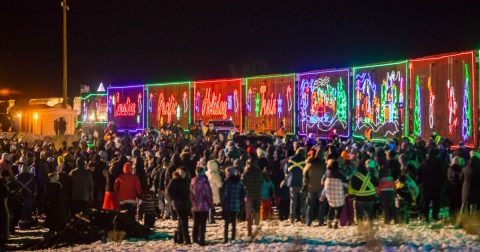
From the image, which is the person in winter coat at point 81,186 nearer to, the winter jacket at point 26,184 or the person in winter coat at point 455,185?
the winter jacket at point 26,184

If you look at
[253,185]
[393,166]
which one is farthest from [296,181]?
[393,166]

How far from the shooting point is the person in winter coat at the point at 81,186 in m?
15.5

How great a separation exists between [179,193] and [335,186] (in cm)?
301

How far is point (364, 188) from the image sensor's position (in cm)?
1358

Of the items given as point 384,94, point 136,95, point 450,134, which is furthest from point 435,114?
point 136,95

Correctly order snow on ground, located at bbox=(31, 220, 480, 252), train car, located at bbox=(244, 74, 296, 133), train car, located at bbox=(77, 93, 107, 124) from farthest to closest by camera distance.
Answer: train car, located at bbox=(77, 93, 107, 124)
train car, located at bbox=(244, 74, 296, 133)
snow on ground, located at bbox=(31, 220, 480, 252)

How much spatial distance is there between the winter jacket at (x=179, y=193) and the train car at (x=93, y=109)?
3228cm

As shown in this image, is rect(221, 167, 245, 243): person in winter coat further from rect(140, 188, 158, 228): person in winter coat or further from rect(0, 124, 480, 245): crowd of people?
rect(140, 188, 158, 228): person in winter coat

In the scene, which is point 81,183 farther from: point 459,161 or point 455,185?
point 459,161

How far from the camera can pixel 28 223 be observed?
16.7 m

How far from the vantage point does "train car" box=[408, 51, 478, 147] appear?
65.5ft

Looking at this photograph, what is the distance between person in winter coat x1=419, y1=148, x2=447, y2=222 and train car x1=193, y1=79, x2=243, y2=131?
2004 cm

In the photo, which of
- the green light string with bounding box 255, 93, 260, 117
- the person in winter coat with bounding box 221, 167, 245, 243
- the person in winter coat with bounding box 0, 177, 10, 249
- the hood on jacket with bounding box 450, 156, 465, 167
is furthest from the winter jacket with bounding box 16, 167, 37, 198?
the green light string with bounding box 255, 93, 260, 117

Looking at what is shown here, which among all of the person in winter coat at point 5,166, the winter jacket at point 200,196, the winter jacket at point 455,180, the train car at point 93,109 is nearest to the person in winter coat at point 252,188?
the winter jacket at point 200,196
